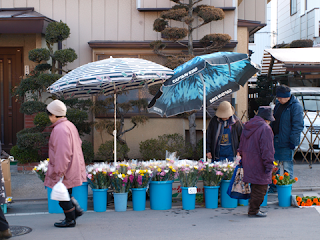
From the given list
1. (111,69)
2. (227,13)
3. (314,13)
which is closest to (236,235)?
(111,69)

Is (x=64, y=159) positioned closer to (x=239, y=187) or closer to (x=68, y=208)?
(x=68, y=208)

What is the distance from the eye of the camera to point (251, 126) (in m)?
5.63

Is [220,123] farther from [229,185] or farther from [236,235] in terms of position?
[236,235]

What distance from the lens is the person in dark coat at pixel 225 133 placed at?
6.82 m

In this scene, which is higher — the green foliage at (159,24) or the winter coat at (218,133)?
the green foliage at (159,24)

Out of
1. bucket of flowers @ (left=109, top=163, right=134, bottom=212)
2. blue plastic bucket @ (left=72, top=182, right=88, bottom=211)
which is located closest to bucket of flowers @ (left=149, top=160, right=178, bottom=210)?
bucket of flowers @ (left=109, top=163, right=134, bottom=212)

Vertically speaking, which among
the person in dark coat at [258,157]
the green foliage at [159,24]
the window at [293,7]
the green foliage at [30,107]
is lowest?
the person in dark coat at [258,157]

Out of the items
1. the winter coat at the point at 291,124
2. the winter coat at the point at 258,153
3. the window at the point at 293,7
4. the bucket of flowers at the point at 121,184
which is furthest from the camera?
the window at the point at 293,7

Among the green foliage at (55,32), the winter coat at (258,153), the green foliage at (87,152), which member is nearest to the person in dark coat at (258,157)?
the winter coat at (258,153)

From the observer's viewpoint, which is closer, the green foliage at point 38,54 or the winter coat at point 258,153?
the winter coat at point 258,153

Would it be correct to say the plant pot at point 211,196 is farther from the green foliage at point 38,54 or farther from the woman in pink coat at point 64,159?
the green foliage at point 38,54

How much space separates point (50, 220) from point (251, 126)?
336 centimetres

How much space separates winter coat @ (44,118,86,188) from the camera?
4.87 meters

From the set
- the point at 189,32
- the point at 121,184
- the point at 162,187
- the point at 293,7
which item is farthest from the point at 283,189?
the point at 293,7
